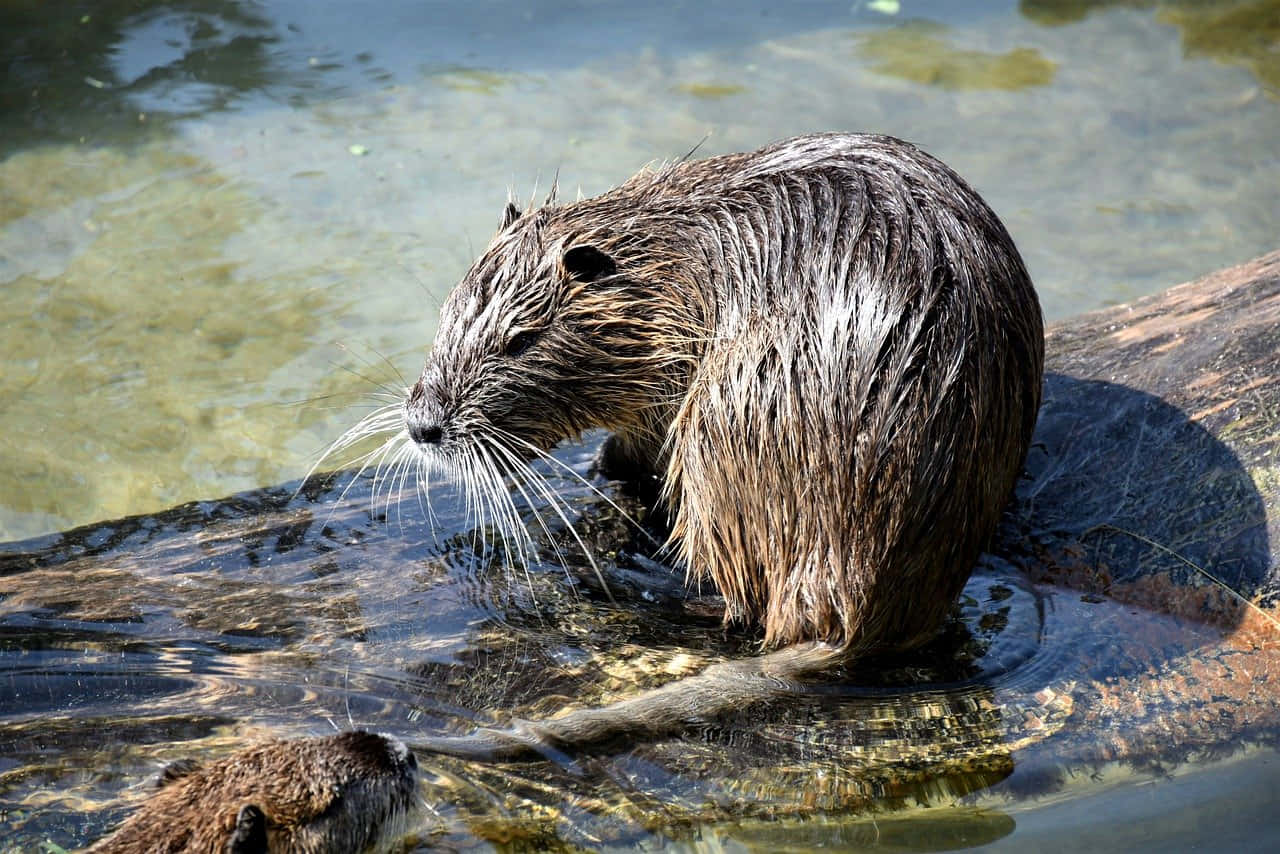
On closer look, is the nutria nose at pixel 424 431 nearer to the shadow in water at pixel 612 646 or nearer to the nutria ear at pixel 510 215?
the shadow in water at pixel 612 646

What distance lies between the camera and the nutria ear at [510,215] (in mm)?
3809

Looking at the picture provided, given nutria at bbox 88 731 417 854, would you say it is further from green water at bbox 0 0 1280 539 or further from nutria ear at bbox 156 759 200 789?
green water at bbox 0 0 1280 539

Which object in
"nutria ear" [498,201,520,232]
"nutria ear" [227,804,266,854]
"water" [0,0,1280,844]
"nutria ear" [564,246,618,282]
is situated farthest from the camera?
"water" [0,0,1280,844]

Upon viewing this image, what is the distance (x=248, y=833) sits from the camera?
7.34 feet

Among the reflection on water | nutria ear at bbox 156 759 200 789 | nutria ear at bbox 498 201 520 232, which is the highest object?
the reflection on water

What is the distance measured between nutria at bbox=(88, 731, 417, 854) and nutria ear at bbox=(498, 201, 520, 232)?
1737 mm

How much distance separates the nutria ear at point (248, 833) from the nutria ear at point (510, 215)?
201 centimetres

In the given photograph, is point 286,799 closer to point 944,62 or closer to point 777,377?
point 777,377

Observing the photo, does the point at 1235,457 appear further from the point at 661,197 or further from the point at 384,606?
the point at 384,606

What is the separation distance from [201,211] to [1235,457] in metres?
5.45

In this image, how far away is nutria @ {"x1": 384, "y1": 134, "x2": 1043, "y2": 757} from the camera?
9.87 ft

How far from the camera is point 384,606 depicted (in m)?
3.35

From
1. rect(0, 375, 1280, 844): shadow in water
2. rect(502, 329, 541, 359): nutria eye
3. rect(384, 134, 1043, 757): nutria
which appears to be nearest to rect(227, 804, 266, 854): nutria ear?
rect(0, 375, 1280, 844): shadow in water

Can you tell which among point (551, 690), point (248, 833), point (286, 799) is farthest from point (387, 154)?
point (248, 833)
